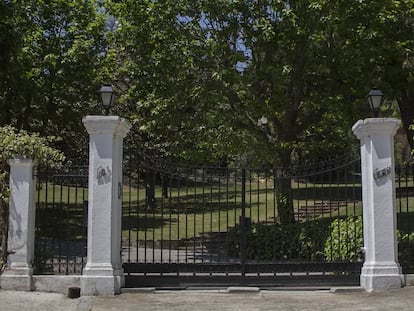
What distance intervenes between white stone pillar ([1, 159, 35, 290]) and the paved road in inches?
10.7

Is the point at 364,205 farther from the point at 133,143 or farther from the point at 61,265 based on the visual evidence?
the point at 133,143

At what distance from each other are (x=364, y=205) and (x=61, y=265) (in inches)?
227

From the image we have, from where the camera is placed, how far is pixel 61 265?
1089cm

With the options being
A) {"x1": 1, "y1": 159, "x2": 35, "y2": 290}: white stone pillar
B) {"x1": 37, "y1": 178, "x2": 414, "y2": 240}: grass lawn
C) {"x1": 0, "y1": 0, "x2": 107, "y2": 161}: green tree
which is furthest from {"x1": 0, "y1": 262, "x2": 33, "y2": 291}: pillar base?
{"x1": 0, "y1": 0, "x2": 107, "y2": 161}: green tree

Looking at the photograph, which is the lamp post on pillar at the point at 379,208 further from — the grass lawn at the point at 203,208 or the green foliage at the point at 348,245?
the green foliage at the point at 348,245

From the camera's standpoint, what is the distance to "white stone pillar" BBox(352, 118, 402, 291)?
10.1m

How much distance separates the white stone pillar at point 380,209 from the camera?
1006 centimetres

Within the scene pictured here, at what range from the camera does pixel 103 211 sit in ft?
33.0

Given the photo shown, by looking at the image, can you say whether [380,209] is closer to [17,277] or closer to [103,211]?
[103,211]

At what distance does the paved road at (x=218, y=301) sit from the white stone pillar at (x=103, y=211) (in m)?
0.34

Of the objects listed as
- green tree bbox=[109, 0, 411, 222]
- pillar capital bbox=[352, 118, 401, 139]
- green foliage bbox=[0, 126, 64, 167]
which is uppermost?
A: green tree bbox=[109, 0, 411, 222]

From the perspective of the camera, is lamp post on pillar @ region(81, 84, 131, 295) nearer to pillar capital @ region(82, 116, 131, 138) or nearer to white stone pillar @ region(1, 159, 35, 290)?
pillar capital @ region(82, 116, 131, 138)

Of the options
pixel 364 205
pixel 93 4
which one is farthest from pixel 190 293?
pixel 93 4

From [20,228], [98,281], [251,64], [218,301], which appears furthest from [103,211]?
[251,64]
